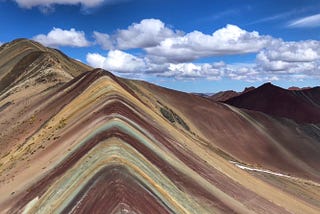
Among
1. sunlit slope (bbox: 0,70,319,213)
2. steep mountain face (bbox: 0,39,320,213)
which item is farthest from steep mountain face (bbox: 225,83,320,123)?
sunlit slope (bbox: 0,70,319,213)

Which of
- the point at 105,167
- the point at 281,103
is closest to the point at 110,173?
the point at 105,167

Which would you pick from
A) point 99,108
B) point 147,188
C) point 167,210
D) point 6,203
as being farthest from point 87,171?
point 99,108

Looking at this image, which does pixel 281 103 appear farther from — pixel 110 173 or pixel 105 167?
pixel 110 173

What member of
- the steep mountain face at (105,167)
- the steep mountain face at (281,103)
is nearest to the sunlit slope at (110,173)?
the steep mountain face at (105,167)

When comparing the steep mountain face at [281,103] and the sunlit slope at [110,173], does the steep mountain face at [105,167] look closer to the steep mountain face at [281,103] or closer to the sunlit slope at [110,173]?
the sunlit slope at [110,173]

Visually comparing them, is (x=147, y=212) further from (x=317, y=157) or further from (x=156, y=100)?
(x=317, y=157)

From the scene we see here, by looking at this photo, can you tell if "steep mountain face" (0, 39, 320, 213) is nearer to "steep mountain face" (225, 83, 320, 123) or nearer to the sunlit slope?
the sunlit slope

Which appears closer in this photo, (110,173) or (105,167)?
(110,173)

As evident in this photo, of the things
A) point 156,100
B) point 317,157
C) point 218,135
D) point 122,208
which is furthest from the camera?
point 317,157
